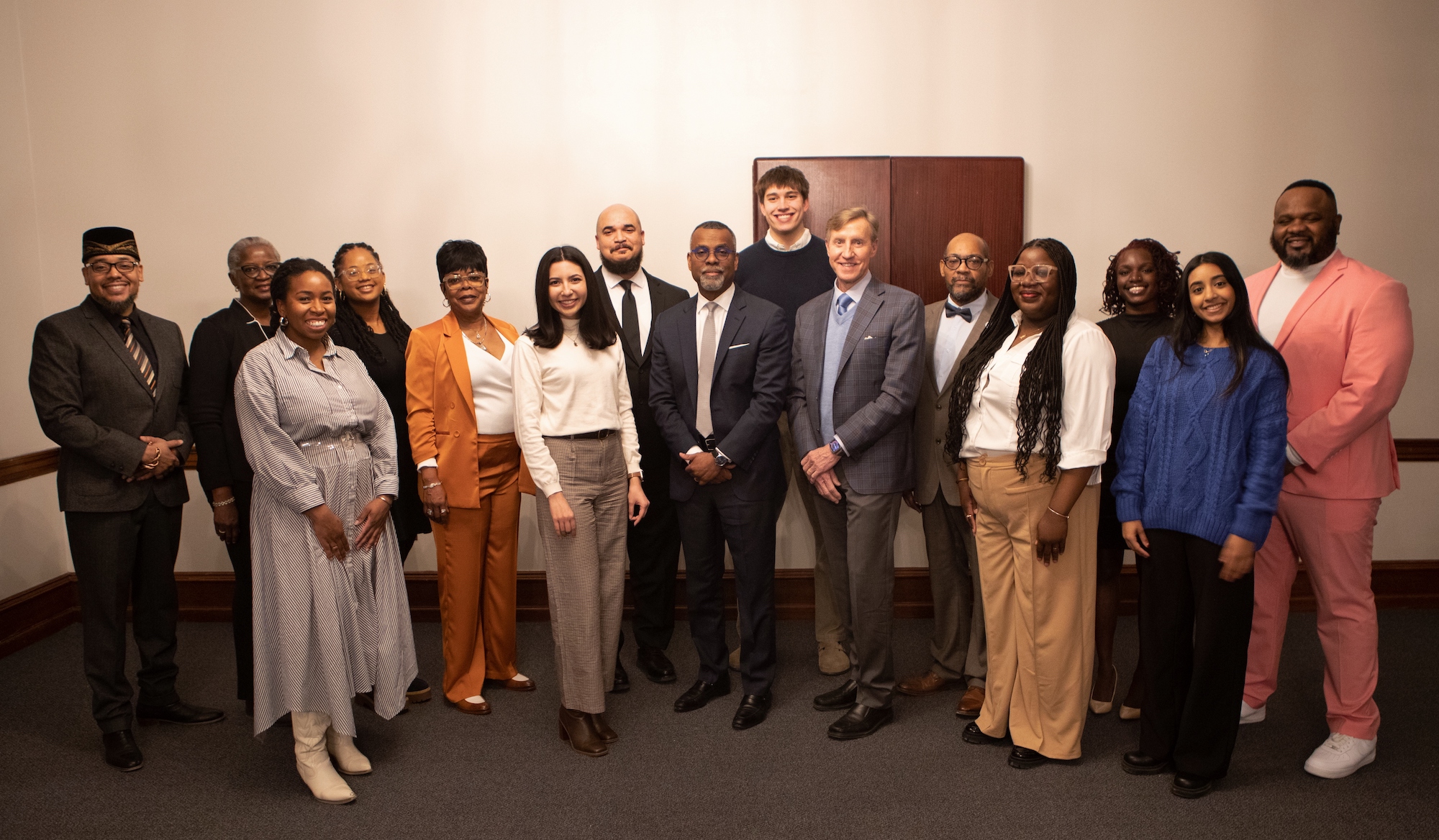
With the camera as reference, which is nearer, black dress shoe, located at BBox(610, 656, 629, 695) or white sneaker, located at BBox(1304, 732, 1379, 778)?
white sneaker, located at BBox(1304, 732, 1379, 778)

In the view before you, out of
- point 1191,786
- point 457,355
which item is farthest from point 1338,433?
point 457,355

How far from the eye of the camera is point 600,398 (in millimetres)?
3031

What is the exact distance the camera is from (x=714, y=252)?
3.18 meters

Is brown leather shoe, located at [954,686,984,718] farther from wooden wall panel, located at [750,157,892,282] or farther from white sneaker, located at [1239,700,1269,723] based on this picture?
wooden wall panel, located at [750,157,892,282]

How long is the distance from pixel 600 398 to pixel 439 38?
2382 millimetres

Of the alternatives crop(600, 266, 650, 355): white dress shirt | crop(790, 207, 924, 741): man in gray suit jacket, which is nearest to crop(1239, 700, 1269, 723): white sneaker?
crop(790, 207, 924, 741): man in gray suit jacket

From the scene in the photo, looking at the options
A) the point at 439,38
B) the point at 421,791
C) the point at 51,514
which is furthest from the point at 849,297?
the point at 51,514

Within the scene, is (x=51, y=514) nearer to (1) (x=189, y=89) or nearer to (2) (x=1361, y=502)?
(1) (x=189, y=89)

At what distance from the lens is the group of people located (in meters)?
2.65

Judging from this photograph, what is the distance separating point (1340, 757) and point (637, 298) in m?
3.10

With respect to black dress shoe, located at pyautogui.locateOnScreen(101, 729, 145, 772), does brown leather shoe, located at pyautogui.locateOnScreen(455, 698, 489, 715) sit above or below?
below

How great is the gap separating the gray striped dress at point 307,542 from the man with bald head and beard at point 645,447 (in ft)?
3.71

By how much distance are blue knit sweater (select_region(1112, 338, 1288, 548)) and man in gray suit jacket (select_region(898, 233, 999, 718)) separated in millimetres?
678

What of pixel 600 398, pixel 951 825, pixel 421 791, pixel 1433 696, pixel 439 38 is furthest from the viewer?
pixel 439 38
